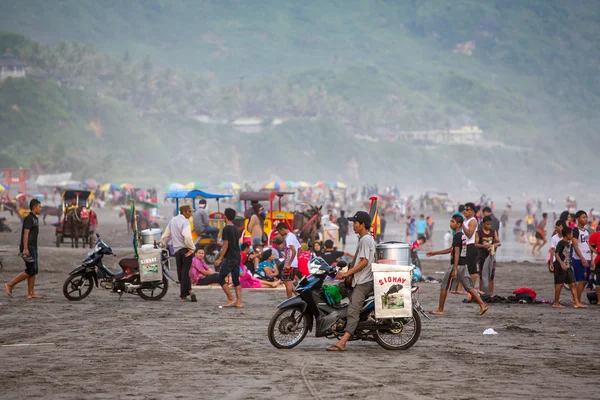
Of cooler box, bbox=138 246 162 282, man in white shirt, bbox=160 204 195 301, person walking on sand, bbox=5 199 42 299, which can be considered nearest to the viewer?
person walking on sand, bbox=5 199 42 299

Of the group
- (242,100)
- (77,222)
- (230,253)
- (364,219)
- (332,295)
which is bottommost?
(332,295)

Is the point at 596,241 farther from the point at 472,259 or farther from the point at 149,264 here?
the point at 149,264

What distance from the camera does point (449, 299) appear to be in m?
16.2

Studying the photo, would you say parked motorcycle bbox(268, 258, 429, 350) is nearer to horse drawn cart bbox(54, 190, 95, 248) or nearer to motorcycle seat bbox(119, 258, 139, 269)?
motorcycle seat bbox(119, 258, 139, 269)

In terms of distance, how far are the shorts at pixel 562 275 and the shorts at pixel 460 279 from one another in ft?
5.60

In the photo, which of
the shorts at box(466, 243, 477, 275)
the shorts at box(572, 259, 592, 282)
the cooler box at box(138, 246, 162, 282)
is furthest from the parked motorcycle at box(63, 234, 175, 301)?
the shorts at box(572, 259, 592, 282)

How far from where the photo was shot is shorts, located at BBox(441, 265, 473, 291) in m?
13.5

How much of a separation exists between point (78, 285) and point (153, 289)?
129 cm

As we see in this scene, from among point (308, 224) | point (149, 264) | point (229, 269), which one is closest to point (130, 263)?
point (149, 264)

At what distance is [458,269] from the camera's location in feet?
45.8

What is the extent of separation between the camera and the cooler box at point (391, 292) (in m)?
9.91

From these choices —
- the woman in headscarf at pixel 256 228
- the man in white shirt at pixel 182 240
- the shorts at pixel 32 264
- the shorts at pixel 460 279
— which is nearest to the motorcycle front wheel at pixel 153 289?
the man in white shirt at pixel 182 240

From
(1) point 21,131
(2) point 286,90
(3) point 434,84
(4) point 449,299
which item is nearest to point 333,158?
(2) point 286,90

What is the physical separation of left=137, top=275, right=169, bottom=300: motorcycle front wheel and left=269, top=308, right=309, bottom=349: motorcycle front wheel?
5562mm
